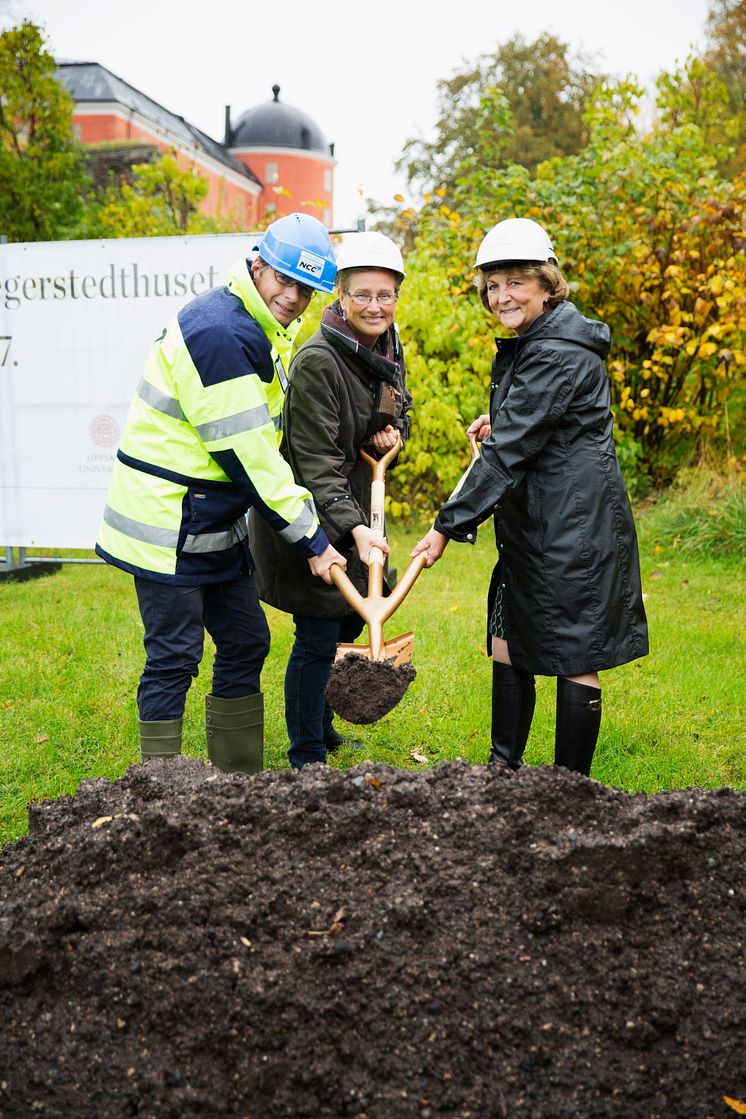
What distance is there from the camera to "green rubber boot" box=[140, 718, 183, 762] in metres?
3.00

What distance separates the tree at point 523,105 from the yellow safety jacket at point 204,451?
89.7 feet

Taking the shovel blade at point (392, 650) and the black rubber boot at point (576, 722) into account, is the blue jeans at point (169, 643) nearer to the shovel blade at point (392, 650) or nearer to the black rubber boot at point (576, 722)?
the shovel blade at point (392, 650)

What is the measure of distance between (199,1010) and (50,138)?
60.1ft

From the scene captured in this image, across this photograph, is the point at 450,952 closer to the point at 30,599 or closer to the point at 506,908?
the point at 506,908

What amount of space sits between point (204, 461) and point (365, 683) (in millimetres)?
867

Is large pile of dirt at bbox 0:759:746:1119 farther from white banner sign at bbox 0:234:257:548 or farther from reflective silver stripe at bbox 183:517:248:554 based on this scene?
white banner sign at bbox 0:234:257:548

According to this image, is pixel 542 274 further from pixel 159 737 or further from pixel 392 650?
pixel 159 737

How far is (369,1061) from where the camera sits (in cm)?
162

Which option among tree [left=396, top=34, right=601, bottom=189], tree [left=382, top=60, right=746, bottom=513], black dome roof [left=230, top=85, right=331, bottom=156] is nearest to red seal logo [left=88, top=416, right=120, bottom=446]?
tree [left=382, top=60, right=746, bottom=513]

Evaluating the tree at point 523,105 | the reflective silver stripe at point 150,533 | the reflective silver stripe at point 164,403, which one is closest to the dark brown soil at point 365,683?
the reflective silver stripe at point 150,533

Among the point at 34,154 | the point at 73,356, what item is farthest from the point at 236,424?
the point at 34,154

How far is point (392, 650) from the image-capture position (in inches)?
125

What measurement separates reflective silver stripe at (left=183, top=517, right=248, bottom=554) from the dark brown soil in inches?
20.6

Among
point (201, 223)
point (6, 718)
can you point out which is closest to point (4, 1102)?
point (6, 718)
